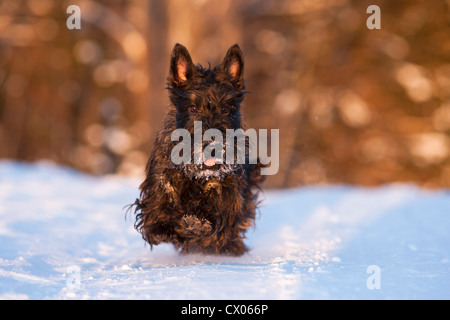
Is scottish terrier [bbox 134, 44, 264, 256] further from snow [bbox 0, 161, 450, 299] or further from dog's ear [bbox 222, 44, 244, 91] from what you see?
snow [bbox 0, 161, 450, 299]

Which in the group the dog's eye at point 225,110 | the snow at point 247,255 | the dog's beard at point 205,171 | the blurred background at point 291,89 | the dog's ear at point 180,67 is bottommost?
the snow at point 247,255

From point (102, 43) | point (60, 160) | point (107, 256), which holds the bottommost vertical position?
point (107, 256)

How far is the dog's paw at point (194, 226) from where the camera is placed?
405cm

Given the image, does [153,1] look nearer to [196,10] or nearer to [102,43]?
[196,10]

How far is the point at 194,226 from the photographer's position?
4.06 m

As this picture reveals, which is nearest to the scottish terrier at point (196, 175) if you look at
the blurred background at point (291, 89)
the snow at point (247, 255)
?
the snow at point (247, 255)

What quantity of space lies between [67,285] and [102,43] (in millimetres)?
17761

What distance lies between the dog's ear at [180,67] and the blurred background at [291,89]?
846cm

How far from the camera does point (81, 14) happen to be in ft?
41.2

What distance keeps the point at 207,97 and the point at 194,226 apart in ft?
3.58

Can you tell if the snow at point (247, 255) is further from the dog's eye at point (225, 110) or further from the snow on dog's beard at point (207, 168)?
the dog's eye at point (225, 110)

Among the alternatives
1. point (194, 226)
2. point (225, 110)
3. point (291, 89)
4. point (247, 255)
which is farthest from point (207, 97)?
point (291, 89)

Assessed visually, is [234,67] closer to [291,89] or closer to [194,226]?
[194,226]
